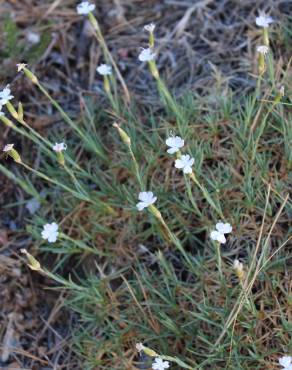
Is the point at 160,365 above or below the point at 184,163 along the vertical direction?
below

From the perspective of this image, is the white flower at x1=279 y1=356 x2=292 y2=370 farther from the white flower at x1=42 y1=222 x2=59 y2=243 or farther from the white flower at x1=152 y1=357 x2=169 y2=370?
the white flower at x1=42 y1=222 x2=59 y2=243

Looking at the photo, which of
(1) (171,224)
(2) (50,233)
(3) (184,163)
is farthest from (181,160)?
(2) (50,233)

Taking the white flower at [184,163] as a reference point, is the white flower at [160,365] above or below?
below

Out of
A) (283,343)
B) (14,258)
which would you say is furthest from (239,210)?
(14,258)

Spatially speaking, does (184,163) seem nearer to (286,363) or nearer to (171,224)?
(171,224)

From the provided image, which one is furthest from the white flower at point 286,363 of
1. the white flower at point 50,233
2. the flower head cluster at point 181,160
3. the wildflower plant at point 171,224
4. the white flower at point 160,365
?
the white flower at point 50,233

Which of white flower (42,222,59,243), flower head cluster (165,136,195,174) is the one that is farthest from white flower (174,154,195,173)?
white flower (42,222,59,243)

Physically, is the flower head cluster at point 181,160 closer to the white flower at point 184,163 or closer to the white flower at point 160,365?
the white flower at point 184,163

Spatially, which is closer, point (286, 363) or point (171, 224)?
A: point (286, 363)

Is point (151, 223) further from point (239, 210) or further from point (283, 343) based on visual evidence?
point (283, 343)

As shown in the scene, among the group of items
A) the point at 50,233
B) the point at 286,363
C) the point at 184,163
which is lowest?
the point at 286,363
